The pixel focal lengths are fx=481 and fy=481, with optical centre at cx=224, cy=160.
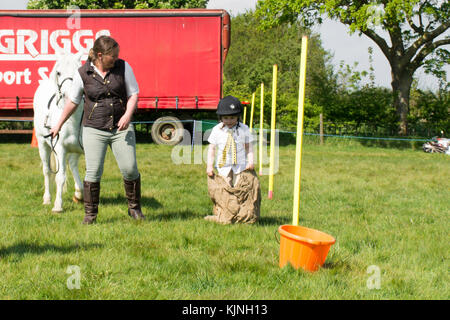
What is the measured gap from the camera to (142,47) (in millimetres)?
16172

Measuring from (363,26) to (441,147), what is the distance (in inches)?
223

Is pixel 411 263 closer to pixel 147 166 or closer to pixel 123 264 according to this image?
pixel 123 264

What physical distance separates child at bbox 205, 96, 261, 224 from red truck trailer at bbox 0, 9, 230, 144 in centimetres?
1074

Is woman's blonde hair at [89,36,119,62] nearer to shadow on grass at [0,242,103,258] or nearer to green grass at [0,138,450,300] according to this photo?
green grass at [0,138,450,300]

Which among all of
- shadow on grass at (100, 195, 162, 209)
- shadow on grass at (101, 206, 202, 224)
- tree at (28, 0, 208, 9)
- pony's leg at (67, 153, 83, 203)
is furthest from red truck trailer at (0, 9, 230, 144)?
tree at (28, 0, 208, 9)

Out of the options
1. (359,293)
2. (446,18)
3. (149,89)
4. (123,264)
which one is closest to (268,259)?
(359,293)

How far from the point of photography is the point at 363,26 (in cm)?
1895

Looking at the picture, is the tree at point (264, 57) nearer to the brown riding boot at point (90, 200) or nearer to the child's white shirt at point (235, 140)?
the child's white shirt at point (235, 140)

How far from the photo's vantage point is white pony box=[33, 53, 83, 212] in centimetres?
561

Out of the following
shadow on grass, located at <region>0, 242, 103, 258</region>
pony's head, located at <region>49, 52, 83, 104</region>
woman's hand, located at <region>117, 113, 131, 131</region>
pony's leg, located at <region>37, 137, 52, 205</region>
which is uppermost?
pony's head, located at <region>49, 52, 83, 104</region>

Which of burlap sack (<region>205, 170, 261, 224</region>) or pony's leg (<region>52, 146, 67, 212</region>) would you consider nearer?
burlap sack (<region>205, 170, 261, 224</region>)

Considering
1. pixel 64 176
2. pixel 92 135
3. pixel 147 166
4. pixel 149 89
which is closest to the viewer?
pixel 92 135

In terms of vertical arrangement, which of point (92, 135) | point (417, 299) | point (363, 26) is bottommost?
point (417, 299)

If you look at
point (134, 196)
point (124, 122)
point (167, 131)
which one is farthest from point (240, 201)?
point (167, 131)
